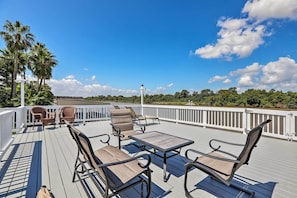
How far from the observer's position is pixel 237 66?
15.0m

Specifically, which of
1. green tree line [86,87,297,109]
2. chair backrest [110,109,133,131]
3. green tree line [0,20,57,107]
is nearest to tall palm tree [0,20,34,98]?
green tree line [0,20,57,107]

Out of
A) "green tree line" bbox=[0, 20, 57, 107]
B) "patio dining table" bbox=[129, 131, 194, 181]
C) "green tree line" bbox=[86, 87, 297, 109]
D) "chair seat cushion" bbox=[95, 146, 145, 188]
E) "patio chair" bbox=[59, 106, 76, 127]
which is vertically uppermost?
"green tree line" bbox=[0, 20, 57, 107]

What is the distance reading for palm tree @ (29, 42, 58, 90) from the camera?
15133 mm

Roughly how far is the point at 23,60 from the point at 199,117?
16.7 m

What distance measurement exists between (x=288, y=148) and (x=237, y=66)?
516 inches

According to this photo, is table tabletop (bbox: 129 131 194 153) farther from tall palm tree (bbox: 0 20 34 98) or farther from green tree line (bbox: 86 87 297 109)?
tall palm tree (bbox: 0 20 34 98)

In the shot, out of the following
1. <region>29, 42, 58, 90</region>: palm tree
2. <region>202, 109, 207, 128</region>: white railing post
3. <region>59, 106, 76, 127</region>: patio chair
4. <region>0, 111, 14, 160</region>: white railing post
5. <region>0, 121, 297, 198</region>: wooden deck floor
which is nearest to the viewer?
<region>0, 121, 297, 198</region>: wooden deck floor

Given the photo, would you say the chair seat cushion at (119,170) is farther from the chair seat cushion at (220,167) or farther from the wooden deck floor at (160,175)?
the chair seat cushion at (220,167)

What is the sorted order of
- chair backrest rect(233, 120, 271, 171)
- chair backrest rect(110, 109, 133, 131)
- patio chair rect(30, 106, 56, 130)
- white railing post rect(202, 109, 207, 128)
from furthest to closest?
Result: white railing post rect(202, 109, 207, 128), patio chair rect(30, 106, 56, 130), chair backrest rect(110, 109, 133, 131), chair backrest rect(233, 120, 271, 171)

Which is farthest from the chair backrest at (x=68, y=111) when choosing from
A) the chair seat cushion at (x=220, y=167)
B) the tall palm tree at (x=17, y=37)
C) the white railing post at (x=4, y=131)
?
the tall palm tree at (x=17, y=37)

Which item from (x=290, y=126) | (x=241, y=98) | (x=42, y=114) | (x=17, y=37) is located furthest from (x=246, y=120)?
(x=17, y=37)

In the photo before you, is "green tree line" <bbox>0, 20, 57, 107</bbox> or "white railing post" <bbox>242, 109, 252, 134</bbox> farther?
"green tree line" <bbox>0, 20, 57, 107</bbox>

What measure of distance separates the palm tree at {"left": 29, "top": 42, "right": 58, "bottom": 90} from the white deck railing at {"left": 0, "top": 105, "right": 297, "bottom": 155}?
11.3 meters

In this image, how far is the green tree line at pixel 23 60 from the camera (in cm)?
→ 1228
